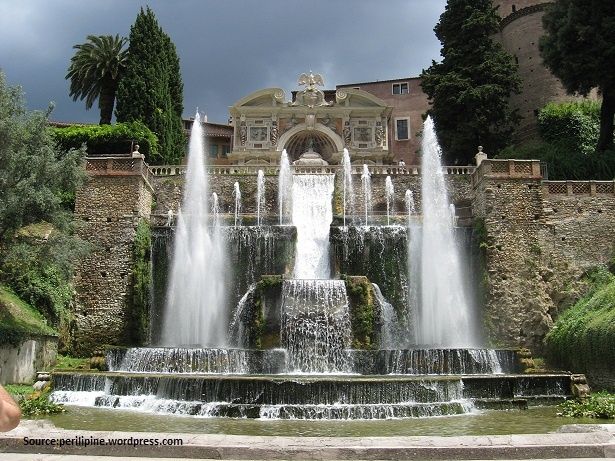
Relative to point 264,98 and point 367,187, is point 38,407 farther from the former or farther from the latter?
point 264,98

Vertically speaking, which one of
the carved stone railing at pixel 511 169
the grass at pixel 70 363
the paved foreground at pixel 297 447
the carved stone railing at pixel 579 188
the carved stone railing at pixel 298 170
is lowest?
the paved foreground at pixel 297 447

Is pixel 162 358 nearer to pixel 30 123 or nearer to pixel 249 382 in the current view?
pixel 249 382

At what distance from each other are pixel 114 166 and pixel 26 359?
9.28m

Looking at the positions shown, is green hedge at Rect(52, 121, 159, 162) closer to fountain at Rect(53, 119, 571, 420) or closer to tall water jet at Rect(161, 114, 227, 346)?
fountain at Rect(53, 119, 571, 420)

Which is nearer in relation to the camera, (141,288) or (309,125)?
(141,288)

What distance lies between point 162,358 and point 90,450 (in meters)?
10.1

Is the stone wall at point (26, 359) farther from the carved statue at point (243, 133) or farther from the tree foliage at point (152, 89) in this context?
the carved statue at point (243, 133)

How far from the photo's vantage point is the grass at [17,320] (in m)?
16.7

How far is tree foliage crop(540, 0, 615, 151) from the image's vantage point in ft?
94.2

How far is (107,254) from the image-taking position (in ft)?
75.7

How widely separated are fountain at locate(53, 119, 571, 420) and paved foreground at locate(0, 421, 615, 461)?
5.17 metres

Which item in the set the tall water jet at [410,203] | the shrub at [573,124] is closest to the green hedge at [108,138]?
the tall water jet at [410,203]

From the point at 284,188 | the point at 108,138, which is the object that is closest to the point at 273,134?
the point at 108,138

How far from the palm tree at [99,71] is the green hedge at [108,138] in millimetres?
6647
